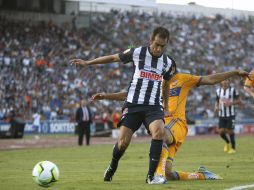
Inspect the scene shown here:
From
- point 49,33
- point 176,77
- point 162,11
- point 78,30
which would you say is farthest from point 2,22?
point 176,77

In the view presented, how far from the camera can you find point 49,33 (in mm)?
43250

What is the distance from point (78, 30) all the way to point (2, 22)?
5890 millimetres

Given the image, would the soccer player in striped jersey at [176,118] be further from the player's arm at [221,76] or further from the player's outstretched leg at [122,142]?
the player's outstretched leg at [122,142]

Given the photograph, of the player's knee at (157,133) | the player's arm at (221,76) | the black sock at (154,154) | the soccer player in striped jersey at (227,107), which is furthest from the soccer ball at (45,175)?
the soccer player in striped jersey at (227,107)

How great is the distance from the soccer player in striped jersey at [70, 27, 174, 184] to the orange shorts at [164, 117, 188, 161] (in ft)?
3.50

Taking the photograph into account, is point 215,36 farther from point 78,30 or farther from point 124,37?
point 78,30

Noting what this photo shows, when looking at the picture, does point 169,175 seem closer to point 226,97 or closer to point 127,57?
point 127,57

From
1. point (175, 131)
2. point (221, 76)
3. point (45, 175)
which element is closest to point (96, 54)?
point (175, 131)

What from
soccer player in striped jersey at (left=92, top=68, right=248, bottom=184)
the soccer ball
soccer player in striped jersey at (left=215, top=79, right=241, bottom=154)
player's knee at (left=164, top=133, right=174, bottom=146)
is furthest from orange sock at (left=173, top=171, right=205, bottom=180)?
soccer player in striped jersey at (left=215, top=79, right=241, bottom=154)

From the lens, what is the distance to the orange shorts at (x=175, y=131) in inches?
441

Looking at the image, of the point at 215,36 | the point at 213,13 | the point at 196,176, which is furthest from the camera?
the point at 213,13

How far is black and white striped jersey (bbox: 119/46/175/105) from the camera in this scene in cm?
1008

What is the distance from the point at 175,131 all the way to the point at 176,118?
31 cm

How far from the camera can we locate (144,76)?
33.1ft
